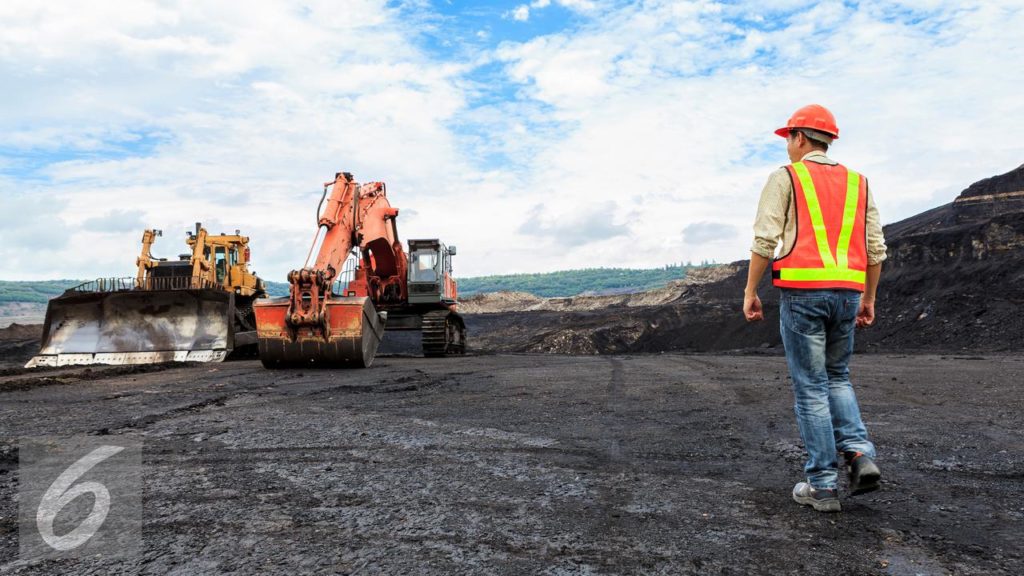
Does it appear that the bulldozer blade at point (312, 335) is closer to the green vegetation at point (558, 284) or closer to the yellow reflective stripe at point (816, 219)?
the yellow reflective stripe at point (816, 219)

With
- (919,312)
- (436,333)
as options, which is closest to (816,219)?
(436,333)

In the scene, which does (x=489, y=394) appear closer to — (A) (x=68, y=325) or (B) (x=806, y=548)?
(B) (x=806, y=548)

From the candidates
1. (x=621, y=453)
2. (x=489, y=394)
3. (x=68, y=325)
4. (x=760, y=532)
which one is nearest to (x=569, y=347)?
(x=68, y=325)

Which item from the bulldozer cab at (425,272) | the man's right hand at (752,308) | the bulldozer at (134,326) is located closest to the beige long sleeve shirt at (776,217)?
the man's right hand at (752,308)

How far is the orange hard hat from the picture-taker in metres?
3.93

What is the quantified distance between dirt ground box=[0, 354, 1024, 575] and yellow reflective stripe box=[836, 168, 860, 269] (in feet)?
4.39

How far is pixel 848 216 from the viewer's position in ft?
12.4

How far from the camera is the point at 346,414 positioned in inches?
285

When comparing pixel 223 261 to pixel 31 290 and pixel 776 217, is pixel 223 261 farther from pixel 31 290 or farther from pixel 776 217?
pixel 31 290

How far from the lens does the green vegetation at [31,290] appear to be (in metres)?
99.7

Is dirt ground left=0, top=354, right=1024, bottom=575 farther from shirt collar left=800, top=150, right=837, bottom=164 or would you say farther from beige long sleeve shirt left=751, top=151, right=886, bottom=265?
shirt collar left=800, top=150, right=837, bottom=164

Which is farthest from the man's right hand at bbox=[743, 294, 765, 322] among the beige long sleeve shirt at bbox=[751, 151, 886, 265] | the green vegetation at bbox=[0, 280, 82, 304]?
the green vegetation at bbox=[0, 280, 82, 304]

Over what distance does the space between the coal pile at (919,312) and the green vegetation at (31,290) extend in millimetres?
87337

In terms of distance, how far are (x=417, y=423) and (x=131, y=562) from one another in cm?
366
